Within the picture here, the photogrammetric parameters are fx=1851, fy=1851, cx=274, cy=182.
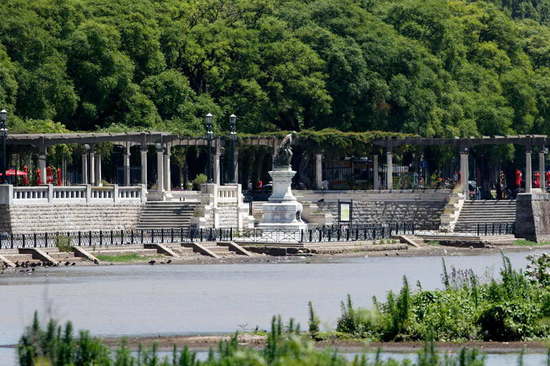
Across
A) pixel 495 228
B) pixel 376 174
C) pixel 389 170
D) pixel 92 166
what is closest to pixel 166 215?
pixel 92 166

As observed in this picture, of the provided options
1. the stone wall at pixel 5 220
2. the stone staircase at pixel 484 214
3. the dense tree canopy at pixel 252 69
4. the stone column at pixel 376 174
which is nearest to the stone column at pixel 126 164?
the dense tree canopy at pixel 252 69

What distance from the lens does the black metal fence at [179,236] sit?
78938 mm

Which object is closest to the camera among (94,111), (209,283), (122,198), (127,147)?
(209,283)

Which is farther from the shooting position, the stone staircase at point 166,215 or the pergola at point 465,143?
the pergola at point 465,143

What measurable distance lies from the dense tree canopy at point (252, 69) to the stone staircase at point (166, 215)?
439 inches

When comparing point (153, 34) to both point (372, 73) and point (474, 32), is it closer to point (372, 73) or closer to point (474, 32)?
point (372, 73)

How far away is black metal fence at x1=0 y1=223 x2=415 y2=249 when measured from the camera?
7894cm

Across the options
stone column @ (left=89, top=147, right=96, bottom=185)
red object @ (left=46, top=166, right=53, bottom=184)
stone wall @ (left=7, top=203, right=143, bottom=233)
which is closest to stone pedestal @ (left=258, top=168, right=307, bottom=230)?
stone wall @ (left=7, top=203, right=143, bottom=233)

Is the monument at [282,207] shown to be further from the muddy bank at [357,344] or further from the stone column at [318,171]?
the muddy bank at [357,344]

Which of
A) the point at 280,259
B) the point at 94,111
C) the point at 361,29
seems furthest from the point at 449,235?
the point at 361,29

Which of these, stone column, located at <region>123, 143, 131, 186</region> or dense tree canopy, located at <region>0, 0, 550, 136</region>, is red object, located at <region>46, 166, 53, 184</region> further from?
stone column, located at <region>123, 143, 131, 186</region>

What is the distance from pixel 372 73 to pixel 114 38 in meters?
20.6

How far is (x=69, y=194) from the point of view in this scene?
3585 inches

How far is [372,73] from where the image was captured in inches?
4998
